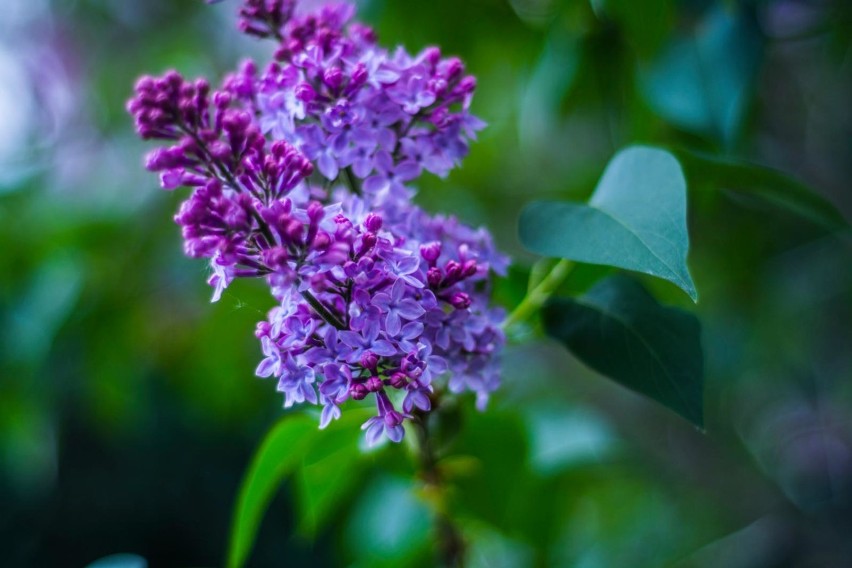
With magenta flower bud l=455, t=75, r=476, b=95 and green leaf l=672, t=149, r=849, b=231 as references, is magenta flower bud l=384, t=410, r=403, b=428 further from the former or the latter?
green leaf l=672, t=149, r=849, b=231

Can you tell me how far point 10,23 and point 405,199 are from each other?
8.23ft

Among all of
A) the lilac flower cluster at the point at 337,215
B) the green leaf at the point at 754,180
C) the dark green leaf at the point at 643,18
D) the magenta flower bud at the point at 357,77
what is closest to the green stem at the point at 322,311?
the lilac flower cluster at the point at 337,215

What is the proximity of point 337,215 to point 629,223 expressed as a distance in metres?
0.26

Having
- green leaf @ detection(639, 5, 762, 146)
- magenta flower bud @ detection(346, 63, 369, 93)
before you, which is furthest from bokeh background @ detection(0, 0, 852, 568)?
magenta flower bud @ detection(346, 63, 369, 93)

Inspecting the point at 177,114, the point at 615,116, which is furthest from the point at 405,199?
the point at 615,116

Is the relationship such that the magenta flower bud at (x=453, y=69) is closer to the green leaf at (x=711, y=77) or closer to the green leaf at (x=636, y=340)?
the green leaf at (x=636, y=340)

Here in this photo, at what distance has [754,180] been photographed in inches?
32.4

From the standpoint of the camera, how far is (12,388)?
5.36 feet

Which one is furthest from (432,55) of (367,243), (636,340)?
(636,340)

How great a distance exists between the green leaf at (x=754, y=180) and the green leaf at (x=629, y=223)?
117 millimetres

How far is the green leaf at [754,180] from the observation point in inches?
31.0

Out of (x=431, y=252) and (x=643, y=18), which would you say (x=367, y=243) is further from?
(x=643, y=18)

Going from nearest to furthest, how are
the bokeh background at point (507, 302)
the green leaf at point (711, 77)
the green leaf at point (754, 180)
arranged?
the green leaf at point (754, 180) < the green leaf at point (711, 77) < the bokeh background at point (507, 302)

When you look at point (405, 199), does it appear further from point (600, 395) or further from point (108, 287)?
point (600, 395)
